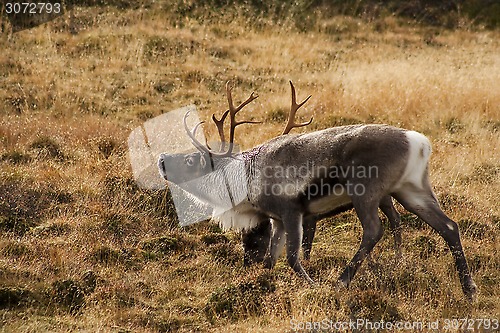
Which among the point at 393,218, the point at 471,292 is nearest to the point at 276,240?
the point at 393,218

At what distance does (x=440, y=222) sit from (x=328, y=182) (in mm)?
1005

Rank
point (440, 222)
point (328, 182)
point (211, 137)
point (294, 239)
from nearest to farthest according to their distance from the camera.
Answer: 1. point (440, 222)
2. point (328, 182)
3. point (294, 239)
4. point (211, 137)

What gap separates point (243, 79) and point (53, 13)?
4.40 meters

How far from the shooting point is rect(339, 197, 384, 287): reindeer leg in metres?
6.32

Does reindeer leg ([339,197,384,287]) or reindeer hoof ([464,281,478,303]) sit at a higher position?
reindeer leg ([339,197,384,287])

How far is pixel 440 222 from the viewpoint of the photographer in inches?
251

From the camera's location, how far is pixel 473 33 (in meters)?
16.5

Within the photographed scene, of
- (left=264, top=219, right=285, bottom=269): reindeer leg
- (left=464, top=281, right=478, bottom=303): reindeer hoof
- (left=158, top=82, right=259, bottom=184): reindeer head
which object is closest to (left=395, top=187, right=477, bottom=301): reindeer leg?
(left=464, top=281, right=478, bottom=303): reindeer hoof

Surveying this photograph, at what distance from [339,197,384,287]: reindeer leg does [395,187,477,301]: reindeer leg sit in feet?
1.11
